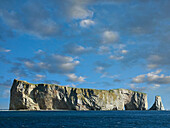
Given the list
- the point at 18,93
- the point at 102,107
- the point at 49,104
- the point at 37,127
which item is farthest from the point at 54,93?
the point at 37,127

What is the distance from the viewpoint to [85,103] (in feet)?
595

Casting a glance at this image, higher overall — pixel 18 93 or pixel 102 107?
pixel 18 93

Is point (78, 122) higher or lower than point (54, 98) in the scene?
lower

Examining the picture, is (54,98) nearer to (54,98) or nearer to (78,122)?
(54,98)

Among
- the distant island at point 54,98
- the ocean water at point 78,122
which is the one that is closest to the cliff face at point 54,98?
the distant island at point 54,98

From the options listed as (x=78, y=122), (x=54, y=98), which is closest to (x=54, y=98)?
(x=54, y=98)

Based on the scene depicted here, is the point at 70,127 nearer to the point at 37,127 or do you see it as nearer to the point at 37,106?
the point at 37,127

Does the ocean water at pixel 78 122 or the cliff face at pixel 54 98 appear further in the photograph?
the cliff face at pixel 54 98

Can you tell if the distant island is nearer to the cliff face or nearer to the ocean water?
the cliff face

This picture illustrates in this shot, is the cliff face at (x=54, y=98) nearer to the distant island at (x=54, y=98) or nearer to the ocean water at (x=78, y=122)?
the distant island at (x=54, y=98)

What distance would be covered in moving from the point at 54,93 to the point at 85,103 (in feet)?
103

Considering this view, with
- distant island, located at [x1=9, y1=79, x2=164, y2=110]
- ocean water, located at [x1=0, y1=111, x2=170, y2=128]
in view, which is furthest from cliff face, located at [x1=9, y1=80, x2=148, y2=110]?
ocean water, located at [x1=0, y1=111, x2=170, y2=128]

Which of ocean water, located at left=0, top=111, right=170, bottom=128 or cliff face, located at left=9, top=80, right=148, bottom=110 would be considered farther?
cliff face, located at left=9, top=80, right=148, bottom=110

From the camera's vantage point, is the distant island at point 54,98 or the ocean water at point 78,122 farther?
the distant island at point 54,98
